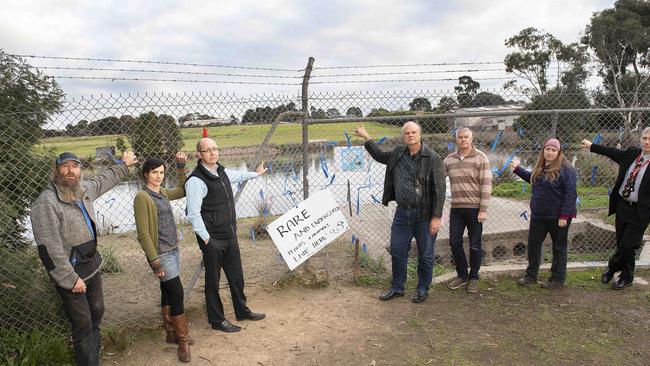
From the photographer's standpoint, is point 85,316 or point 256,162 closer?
point 85,316

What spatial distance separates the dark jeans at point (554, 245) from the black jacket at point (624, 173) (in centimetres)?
71

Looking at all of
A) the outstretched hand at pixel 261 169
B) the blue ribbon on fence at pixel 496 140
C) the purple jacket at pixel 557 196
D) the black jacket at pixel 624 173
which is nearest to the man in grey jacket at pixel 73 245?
the outstretched hand at pixel 261 169

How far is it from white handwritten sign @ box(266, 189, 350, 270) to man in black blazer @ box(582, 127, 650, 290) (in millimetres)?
2976

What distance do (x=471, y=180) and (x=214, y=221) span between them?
105 inches

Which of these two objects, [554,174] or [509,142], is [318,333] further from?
[509,142]

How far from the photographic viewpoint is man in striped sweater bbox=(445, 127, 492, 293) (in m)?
4.42

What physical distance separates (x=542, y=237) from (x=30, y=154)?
5.23 m

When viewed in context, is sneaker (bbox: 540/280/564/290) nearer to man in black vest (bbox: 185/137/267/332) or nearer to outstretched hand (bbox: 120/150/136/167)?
man in black vest (bbox: 185/137/267/332)

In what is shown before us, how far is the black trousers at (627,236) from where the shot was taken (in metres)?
4.53

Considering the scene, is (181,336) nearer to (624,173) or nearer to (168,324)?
(168,324)

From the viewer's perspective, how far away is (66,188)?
116 inches

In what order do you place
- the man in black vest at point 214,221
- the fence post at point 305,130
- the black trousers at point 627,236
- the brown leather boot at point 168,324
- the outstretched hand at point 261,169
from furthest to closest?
the fence post at point 305,130 → the black trousers at point 627,236 → the outstretched hand at point 261,169 → the brown leather boot at point 168,324 → the man in black vest at point 214,221

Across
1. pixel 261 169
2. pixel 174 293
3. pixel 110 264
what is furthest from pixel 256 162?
pixel 110 264

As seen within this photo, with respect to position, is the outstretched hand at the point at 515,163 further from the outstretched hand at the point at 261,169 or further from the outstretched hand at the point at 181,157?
the outstretched hand at the point at 181,157
